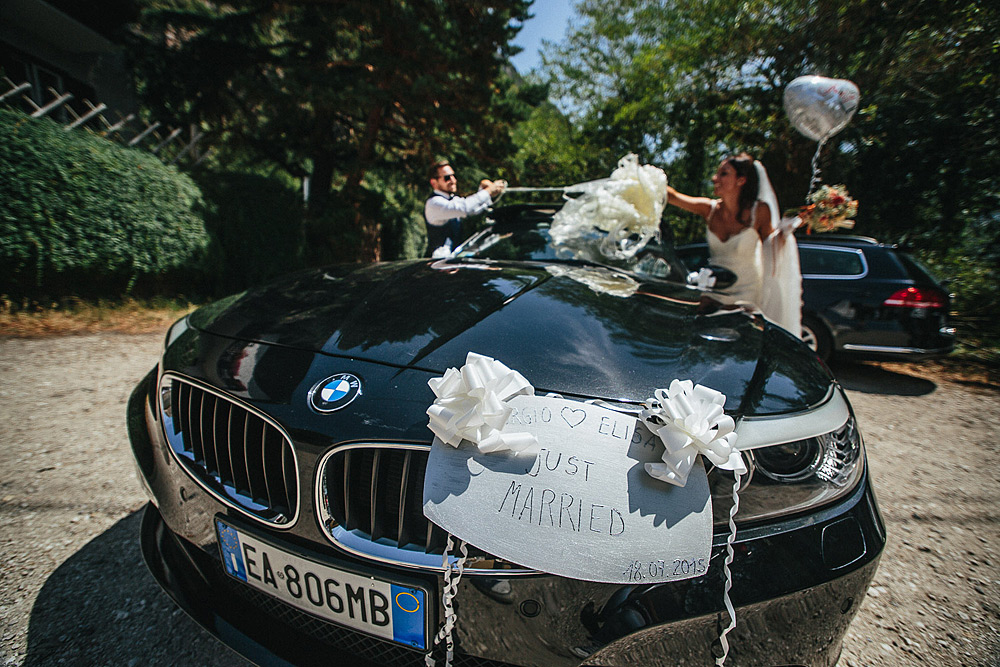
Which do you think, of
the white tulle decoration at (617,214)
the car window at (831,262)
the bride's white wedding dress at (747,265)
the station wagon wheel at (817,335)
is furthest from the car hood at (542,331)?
the car window at (831,262)

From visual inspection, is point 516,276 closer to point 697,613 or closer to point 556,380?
point 556,380

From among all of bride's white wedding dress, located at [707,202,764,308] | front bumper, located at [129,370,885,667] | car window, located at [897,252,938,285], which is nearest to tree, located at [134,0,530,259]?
bride's white wedding dress, located at [707,202,764,308]

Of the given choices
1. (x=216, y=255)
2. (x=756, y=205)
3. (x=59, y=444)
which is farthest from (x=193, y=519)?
(x=216, y=255)

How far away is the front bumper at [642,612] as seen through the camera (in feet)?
2.98

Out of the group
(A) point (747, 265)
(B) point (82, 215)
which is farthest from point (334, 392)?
(B) point (82, 215)

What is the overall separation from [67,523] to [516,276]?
2.00m

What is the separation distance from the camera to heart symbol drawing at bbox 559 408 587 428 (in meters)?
1.01

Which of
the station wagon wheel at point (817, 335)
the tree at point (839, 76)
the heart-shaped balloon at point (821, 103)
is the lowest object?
the station wagon wheel at point (817, 335)

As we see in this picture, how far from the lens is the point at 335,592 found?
102 centimetres

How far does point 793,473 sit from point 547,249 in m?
1.65

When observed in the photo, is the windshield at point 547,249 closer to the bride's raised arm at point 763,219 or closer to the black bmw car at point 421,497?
the bride's raised arm at point 763,219

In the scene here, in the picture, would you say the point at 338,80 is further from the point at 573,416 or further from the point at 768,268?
the point at 573,416

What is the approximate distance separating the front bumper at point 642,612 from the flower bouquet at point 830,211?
2731mm

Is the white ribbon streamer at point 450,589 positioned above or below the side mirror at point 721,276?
below
